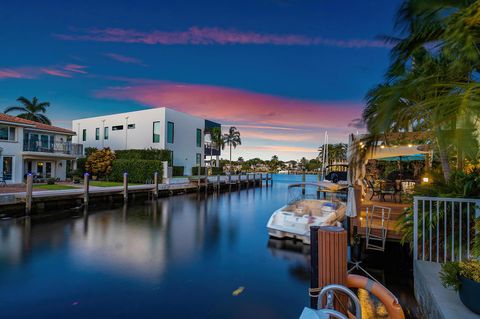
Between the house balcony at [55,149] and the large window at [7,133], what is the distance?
1.02m

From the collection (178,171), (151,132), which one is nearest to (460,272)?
(178,171)

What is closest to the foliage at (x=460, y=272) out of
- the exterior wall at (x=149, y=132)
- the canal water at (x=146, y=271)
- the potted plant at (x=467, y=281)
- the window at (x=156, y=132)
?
the potted plant at (x=467, y=281)

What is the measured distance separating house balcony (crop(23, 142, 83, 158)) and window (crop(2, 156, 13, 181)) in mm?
1153

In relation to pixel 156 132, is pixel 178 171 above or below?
below

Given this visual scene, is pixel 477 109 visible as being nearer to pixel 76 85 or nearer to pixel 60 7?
pixel 60 7

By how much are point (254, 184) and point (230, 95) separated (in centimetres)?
2009

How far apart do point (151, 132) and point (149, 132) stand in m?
0.29

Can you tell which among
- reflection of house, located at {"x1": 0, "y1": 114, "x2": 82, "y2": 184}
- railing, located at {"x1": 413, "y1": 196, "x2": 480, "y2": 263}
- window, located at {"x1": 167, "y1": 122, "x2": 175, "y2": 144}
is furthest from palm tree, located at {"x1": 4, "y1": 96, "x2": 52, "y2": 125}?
railing, located at {"x1": 413, "y1": 196, "x2": 480, "y2": 263}

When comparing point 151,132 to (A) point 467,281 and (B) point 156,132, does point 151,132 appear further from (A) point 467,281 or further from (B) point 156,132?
(A) point 467,281

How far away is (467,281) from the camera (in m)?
2.85

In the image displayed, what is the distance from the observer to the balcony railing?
2167 cm

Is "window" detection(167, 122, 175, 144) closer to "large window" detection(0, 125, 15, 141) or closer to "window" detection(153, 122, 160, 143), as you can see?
"window" detection(153, 122, 160, 143)

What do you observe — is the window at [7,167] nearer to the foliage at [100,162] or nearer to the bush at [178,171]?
the foliage at [100,162]

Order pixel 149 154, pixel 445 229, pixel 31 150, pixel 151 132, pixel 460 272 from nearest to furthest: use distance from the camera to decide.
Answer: pixel 460 272, pixel 445 229, pixel 31 150, pixel 149 154, pixel 151 132
